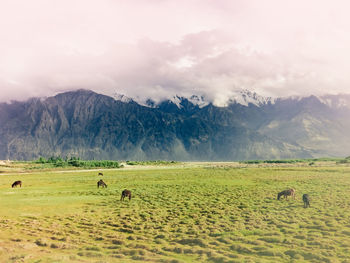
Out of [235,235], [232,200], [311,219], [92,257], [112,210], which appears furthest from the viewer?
[232,200]

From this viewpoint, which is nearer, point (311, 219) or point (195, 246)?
point (195, 246)

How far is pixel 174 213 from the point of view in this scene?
25016 mm

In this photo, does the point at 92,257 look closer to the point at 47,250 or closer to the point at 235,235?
the point at 47,250

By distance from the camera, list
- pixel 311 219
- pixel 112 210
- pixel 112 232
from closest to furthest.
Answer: pixel 112 232 → pixel 311 219 → pixel 112 210

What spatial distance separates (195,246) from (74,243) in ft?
23.7

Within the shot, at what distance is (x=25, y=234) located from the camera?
18.3m

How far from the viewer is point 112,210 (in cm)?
2689

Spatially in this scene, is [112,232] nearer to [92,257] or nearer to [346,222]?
[92,257]

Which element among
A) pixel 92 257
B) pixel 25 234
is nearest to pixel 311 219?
pixel 92 257

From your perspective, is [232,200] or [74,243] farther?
[232,200]

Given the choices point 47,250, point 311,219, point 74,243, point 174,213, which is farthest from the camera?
point 174,213

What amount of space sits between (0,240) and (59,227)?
419cm

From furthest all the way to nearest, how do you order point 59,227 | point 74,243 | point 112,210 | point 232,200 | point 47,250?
point 232,200, point 112,210, point 59,227, point 74,243, point 47,250

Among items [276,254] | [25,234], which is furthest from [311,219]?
[25,234]
